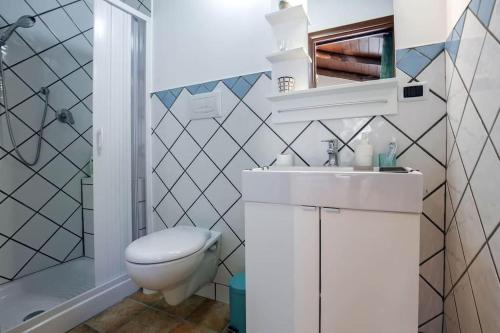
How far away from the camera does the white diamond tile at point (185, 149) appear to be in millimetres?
1588

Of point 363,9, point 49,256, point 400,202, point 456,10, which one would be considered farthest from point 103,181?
point 456,10

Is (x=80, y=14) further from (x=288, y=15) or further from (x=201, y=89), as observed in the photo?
(x=288, y=15)

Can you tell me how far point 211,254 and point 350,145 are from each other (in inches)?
38.5

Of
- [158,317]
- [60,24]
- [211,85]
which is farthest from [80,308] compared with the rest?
[60,24]

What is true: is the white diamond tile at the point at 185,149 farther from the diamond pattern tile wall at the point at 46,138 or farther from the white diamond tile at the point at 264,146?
the diamond pattern tile wall at the point at 46,138

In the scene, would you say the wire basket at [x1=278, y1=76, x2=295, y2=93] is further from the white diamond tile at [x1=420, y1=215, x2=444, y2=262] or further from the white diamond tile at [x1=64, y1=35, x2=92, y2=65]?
the white diamond tile at [x1=64, y1=35, x2=92, y2=65]

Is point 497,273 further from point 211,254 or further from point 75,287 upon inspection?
point 75,287

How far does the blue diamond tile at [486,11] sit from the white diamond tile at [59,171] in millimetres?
2373

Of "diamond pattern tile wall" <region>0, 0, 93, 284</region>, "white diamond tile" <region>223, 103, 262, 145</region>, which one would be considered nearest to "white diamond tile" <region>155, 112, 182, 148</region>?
"white diamond tile" <region>223, 103, 262, 145</region>

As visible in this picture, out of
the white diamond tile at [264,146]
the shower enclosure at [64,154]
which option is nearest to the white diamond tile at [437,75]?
the white diamond tile at [264,146]

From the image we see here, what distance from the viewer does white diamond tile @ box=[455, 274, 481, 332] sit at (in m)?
0.76

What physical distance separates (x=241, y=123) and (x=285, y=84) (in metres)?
0.34

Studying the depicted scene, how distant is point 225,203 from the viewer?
1.49 metres

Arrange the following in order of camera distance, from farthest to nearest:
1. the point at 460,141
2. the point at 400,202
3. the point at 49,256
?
1. the point at 49,256
2. the point at 460,141
3. the point at 400,202
